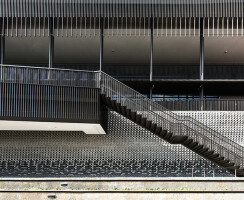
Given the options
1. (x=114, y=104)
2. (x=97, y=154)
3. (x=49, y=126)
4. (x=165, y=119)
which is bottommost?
(x=97, y=154)

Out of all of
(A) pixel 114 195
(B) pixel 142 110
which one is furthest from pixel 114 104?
(A) pixel 114 195

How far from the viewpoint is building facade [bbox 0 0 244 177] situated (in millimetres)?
25203

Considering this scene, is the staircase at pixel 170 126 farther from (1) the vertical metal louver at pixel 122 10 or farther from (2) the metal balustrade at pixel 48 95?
(1) the vertical metal louver at pixel 122 10

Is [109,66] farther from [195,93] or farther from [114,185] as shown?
[114,185]

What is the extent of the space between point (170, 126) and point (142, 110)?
1724 mm

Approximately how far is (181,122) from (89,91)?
210 inches

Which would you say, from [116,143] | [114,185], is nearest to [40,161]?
[116,143]

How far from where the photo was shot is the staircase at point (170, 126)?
24.9 metres

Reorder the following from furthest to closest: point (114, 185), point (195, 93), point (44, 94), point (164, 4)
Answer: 1. point (195, 93)
2. point (164, 4)
3. point (44, 94)
4. point (114, 185)

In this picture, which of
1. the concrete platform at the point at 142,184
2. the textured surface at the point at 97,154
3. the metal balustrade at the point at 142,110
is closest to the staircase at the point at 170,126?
the metal balustrade at the point at 142,110

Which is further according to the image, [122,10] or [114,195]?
[122,10]

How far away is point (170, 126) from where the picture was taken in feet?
82.5

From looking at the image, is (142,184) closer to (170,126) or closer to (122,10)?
(170,126)

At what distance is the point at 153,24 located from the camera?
28.4 metres
